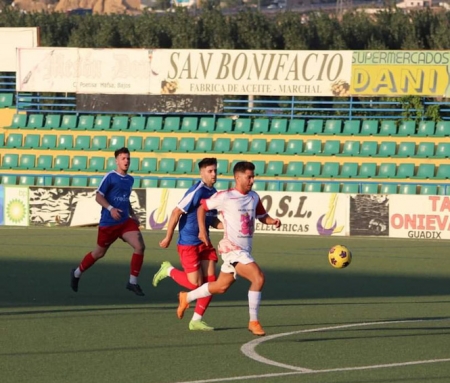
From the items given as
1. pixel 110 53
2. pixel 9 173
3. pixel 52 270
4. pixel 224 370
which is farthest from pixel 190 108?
pixel 224 370

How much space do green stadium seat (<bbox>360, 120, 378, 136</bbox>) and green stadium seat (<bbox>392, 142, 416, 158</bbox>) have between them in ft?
3.79

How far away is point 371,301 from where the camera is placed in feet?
46.6

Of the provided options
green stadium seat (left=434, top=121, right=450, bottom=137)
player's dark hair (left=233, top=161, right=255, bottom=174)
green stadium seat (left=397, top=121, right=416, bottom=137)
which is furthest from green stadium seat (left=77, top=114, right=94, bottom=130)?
player's dark hair (left=233, top=161, right=255, bottom=174)

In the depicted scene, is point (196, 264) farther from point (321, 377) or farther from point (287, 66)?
point (287, 66)

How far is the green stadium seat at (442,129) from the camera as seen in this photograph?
31.3m

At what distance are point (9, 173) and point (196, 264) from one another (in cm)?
2243

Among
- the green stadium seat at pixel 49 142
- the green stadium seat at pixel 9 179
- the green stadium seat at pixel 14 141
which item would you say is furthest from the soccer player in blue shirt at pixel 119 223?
the green stadium seat at pixel 14 141

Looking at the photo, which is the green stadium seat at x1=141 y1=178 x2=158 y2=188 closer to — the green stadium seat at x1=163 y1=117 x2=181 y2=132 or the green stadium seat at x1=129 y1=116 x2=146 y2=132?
the green stadium seat at x1=163 y1=117 x2=181 y2=132

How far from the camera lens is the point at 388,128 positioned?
32031 millimetres

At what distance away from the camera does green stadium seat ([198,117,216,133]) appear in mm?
33719

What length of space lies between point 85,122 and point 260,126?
5.77 meters

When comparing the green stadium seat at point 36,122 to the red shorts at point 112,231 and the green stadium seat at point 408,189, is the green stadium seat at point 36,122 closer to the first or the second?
the green stadium seat at point 408,189

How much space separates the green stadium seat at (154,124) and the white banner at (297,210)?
656 centimetres

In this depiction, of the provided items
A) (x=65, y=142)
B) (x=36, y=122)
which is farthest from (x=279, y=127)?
(x=36, y=122)
